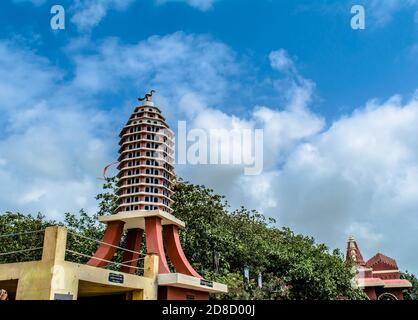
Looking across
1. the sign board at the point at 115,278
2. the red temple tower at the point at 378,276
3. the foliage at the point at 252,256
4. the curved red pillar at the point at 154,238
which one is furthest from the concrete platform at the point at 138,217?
the red temple tower at the point at 378,276

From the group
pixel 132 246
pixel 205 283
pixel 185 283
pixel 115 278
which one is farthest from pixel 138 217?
pixel 115 278

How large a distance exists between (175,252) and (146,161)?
4159 millimetres

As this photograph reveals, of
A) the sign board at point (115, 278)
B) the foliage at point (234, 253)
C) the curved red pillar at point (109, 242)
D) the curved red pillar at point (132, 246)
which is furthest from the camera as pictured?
the foliage at point (234, 253)

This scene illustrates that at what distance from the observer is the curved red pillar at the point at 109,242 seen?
19.4m

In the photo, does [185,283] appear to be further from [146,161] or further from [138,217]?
[146,161]

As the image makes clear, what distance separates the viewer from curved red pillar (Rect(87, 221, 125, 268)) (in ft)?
63.7

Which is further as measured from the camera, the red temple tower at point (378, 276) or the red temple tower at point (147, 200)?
the red temple tower at point (378, 276)

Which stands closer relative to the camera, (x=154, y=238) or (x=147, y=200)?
(x=154, y=238)

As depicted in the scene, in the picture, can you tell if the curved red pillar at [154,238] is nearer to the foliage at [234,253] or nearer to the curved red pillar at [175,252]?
the curved red pillar at [175,252]

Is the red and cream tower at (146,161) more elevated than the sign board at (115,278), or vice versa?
the red and cream tower at (146,161)

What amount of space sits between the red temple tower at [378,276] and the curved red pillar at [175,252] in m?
25.1

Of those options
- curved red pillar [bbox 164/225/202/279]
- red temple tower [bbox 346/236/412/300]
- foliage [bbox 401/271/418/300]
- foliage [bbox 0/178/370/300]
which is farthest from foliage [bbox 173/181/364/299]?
foliage [bbox 401/271/418/300]

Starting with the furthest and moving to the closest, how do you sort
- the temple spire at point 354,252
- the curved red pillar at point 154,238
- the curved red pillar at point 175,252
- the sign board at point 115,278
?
the temple spire at point 354,252 < the curved red pillar at point 175,252 < the curved red pillar at point 154,238 < the sign board at point 115,278

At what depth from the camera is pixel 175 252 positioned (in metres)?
20.6
